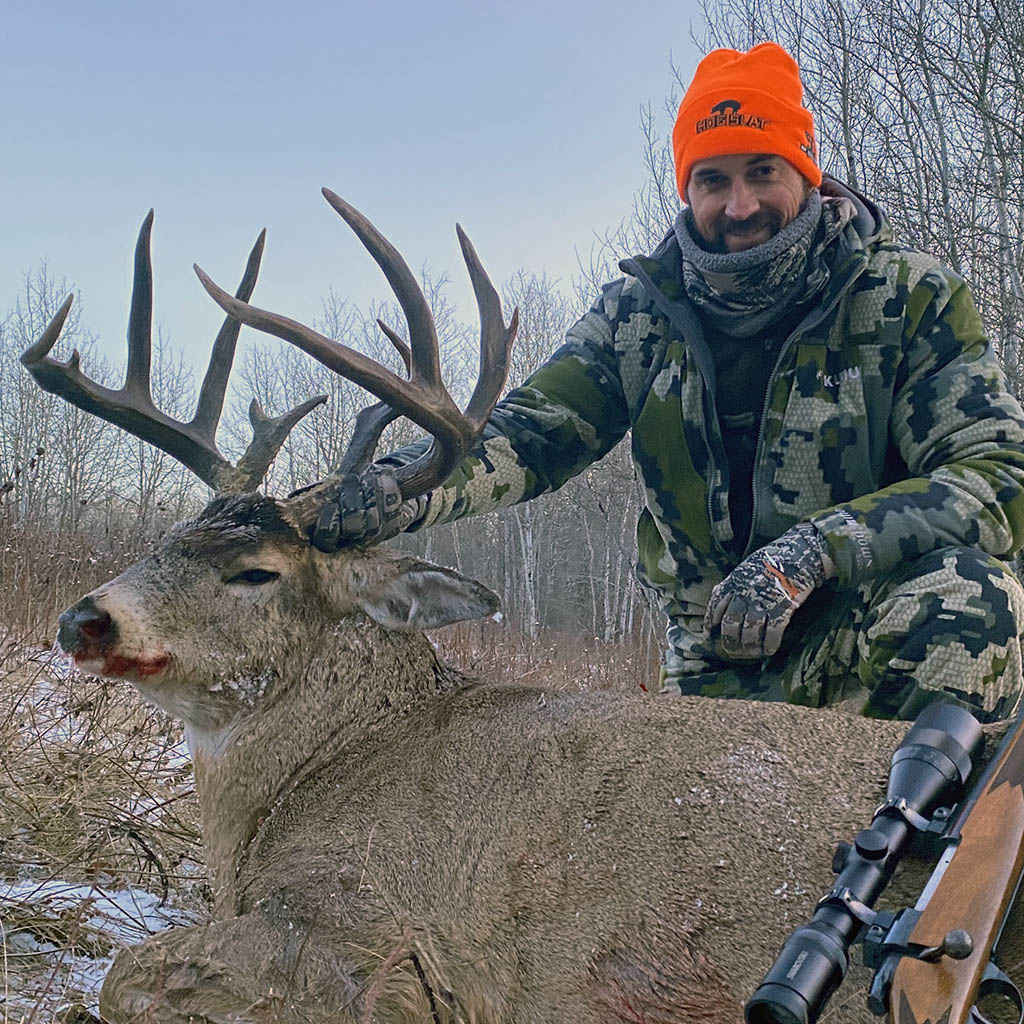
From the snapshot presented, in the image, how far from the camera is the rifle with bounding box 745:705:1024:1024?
4.85 feet

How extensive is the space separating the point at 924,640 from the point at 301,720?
6.23ft

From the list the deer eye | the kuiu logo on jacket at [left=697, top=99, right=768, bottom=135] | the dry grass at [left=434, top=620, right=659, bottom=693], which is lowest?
the dry grass at [left=434, top=620, right=659, bottom=693]

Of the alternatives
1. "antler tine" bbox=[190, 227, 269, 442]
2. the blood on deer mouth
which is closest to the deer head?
the blood on deer mouth

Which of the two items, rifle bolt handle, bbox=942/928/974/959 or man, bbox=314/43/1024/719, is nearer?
rifle bolt handle, bbox=942/928/974/959

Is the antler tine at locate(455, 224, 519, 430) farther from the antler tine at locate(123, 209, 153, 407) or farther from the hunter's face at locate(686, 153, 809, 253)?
the antler tine at locate(123, 209, 153, 407)

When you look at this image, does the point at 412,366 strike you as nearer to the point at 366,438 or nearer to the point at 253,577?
the point at 366,438

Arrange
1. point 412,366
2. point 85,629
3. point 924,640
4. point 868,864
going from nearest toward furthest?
point 868,864
point 85,629
point 924,640
point 412,366

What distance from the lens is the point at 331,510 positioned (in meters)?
3.17

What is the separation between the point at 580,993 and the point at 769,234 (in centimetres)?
287

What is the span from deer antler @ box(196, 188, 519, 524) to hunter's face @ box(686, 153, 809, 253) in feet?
3.51

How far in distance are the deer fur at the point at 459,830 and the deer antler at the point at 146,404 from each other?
1.81ft

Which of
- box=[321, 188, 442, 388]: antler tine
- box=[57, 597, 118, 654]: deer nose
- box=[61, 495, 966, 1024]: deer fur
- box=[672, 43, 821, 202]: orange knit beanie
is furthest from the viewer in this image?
box=[672, 43, 821, 202]: orange knit beanie

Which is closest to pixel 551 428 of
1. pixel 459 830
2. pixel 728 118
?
pixel 728 118

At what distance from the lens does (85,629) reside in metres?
2.86
